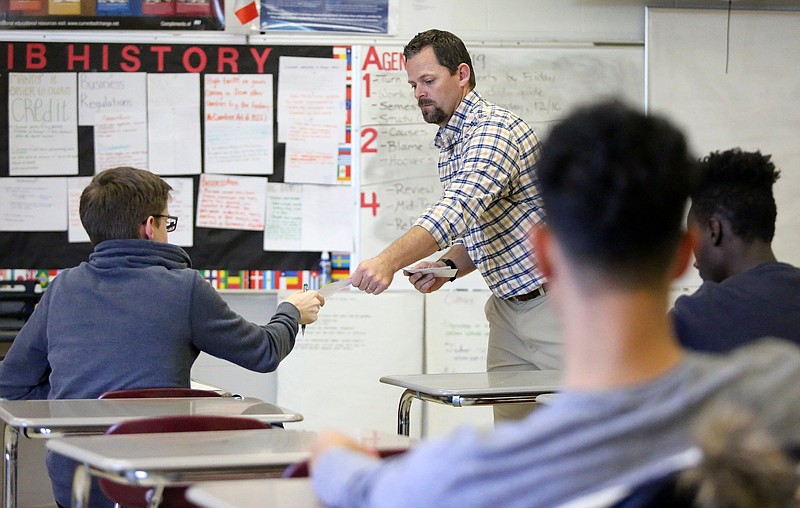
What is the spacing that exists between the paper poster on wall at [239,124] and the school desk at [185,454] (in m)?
3.00

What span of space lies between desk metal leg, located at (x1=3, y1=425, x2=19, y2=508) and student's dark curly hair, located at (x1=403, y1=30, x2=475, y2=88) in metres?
1.80

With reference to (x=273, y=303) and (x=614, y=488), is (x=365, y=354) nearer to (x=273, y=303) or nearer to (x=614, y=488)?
(x=273, y=303)

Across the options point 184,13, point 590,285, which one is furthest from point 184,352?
point 184,13

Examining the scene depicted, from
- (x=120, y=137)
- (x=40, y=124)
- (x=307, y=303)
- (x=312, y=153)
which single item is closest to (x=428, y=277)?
(x=307, y=303)

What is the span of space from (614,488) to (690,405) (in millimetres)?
101

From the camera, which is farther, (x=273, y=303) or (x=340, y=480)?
(x=273, y=303)

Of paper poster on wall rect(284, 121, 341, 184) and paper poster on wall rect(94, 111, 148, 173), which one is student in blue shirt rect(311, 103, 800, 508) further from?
paper poster on wall rect(94, 111, 148, 173)

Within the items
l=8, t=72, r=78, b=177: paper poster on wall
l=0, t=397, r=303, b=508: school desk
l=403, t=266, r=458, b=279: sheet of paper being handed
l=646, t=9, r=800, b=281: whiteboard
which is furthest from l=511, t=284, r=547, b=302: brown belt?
l=8, t=72, r=78, b=177: paper poster on wall

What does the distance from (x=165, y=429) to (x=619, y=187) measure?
48.8 inches

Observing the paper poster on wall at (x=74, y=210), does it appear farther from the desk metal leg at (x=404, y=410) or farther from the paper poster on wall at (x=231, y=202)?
the desk metal leg at (x=404, y=410)

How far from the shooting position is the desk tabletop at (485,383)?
Result: 2.62 metres

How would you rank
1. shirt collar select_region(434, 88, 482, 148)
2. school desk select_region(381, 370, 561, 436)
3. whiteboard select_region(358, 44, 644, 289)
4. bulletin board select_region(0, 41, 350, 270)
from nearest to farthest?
school desk select_region(381, 370, 561, 436)
shirt collar select_region(434, 88, 482, 148)
bulletin board select_region(0, 41, 350, 270)
whiteboard select_region(358, 44, 644, 289)

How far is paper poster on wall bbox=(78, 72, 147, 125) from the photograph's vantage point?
4711mm

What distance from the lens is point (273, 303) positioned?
4832 mm
